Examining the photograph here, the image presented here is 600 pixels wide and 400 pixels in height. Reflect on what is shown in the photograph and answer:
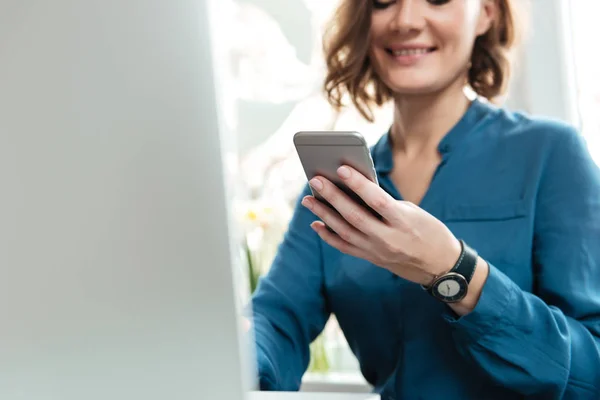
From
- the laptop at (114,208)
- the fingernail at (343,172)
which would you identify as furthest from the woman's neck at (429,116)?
the laptop at (114,208)

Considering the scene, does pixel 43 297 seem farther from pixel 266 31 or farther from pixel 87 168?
pixel 266 31

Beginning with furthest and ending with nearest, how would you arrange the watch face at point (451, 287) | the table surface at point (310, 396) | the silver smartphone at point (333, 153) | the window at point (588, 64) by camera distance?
the window at point (588, 64) < the watch face at point (451, 287) < the silver smartphone at point (333, 153) < the table surface at point (310, 396)

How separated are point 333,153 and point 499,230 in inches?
14.9

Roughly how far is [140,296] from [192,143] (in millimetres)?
70

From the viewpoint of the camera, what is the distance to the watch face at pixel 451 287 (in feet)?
2.62

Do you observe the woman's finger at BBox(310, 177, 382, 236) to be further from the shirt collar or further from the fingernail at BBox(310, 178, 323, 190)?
the shirt collar

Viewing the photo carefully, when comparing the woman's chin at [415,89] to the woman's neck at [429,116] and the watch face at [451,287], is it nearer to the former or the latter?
the woman's neck at [429,116]

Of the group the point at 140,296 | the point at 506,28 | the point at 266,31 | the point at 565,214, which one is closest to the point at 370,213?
the point at 565,214

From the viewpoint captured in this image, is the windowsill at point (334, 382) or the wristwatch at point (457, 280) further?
the windowsill at point (334, 382)

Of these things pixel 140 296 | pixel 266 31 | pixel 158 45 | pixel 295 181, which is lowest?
pixel 295 181

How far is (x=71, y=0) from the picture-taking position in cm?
29

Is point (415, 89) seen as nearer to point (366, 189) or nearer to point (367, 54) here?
point (367, 54)

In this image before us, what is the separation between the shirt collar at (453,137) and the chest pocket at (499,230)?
11 centimetres

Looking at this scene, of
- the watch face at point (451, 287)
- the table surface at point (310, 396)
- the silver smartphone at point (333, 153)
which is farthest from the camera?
the watch face at point (451, 287)
